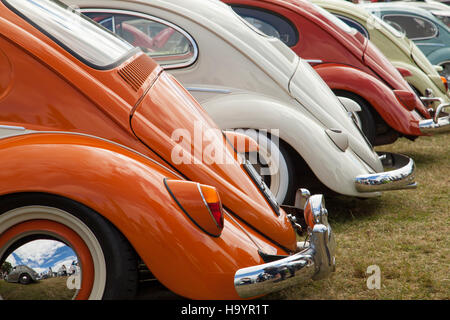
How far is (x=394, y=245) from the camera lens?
12.7 feet

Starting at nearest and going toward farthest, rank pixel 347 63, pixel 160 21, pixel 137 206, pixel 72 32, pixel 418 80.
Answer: pixel 137 206, pixel 72 32, pixel 160 21, pixel 347 63, pixel 418 80

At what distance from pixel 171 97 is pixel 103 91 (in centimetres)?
44

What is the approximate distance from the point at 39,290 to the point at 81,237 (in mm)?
288

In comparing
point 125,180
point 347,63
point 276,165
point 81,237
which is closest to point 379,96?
point 347,63

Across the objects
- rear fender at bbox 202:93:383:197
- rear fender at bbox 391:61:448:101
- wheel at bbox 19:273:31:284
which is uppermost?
rear fender at bbox 391:61:448:101

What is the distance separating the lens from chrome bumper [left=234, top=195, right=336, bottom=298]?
248cm

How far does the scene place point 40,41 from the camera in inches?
108

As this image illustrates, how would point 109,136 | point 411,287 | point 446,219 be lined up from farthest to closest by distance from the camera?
1. point 446,219
2. point 411,287
3. point 109,136

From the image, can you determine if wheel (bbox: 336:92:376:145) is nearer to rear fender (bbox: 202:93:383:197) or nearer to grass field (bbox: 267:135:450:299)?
grass field (bbox: 267:135:450:299)

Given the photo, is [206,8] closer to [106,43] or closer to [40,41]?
[106,43]

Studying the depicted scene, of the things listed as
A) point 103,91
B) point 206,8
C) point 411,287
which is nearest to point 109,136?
point 103,91

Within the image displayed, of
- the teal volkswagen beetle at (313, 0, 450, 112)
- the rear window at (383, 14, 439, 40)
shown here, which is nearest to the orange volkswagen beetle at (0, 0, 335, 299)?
the teal volkswagen beetle at (313, 0, 450, 112)

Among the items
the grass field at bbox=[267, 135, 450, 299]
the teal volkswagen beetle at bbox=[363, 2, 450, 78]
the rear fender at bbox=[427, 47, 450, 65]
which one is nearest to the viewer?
the grass field at bbox=[267, 135, 450, 299]

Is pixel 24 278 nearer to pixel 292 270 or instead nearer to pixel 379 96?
pixel 292 270
